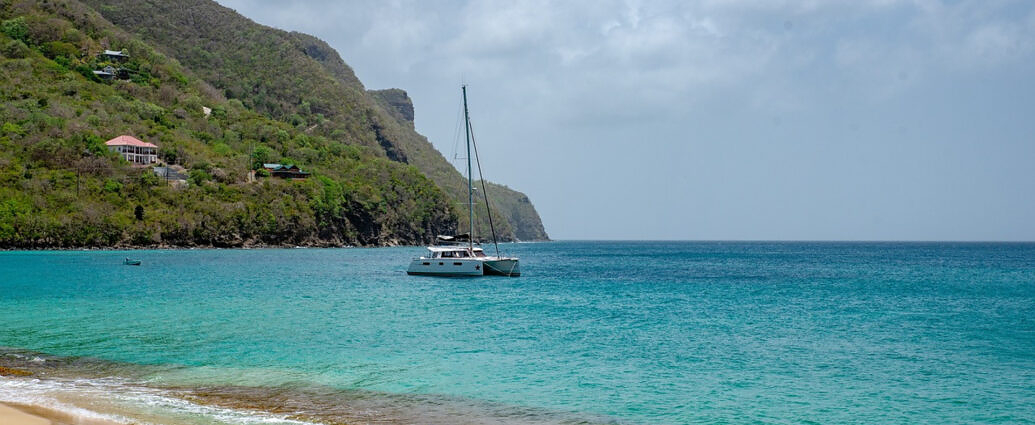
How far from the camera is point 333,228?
154 metres

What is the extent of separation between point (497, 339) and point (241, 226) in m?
117

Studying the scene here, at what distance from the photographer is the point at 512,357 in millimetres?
22516

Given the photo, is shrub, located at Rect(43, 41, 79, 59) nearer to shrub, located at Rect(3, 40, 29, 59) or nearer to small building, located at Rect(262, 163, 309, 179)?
shrub, located at Rect(3, 40, 29, 59)

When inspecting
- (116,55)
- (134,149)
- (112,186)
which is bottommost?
(112,186)

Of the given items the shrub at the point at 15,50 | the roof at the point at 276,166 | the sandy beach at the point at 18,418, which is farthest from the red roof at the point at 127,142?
the sandy beach at the point at 18,418

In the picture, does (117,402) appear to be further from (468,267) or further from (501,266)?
(501,266)

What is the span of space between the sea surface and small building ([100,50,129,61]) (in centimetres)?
14092

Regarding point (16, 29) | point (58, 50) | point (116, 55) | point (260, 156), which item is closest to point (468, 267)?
point (260, 156)

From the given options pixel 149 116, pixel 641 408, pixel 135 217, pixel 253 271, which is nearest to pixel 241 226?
pixel 135 217

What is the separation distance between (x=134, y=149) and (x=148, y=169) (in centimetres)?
812

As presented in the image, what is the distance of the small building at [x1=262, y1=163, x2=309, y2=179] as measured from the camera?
154 meters

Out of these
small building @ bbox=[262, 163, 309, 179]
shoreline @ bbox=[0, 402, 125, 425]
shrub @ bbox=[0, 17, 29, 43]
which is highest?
shrub @ bbox=[0, 17, 29, 43]

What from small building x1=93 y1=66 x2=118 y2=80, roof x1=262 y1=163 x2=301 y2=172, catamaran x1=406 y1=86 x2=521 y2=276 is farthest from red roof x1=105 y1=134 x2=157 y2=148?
catamaran x1=406 y1=86 x2=521 y2=276

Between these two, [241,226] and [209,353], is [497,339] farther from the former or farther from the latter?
[241,226]
